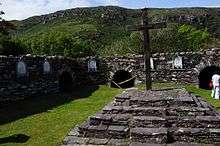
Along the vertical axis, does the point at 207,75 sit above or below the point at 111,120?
above

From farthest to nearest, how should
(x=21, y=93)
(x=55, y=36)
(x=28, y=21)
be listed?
(x=28, y=21) < (x=55, y=36) < (x=21, y=93)

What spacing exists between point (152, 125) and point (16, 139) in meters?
4.04

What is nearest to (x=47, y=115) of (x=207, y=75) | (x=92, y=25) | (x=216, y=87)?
(x=216, y=87)

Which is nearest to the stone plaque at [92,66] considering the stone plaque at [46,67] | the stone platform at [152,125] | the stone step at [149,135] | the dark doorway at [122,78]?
the dark doorway at [122,78]

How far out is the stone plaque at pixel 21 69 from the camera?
20.0 m

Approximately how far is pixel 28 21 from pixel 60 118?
414 ft

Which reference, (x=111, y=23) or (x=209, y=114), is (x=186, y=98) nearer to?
(x=209, y=114)

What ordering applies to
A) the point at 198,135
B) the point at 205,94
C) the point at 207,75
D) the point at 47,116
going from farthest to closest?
1. the point at 207,75
2. the point at 205,94
3. the point at 47,116
4. the point at 198,135

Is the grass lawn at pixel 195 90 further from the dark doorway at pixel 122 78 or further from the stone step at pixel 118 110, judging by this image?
the stone step at pixel 118 110

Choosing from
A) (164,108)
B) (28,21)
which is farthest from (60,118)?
(28,21)

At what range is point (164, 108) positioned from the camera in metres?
12.5

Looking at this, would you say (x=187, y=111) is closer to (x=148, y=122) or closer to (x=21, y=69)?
(x=148, y=122)

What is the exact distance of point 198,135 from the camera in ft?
35.9

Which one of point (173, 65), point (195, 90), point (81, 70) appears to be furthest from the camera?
point (81, 70)
